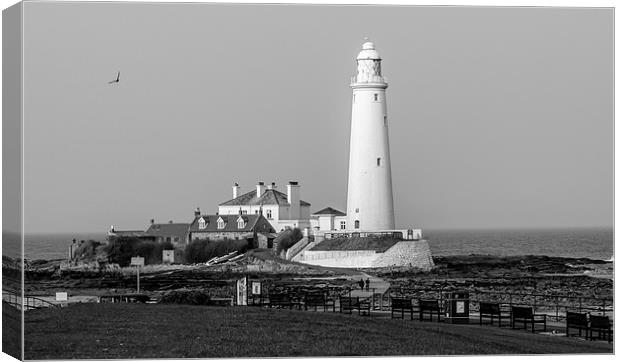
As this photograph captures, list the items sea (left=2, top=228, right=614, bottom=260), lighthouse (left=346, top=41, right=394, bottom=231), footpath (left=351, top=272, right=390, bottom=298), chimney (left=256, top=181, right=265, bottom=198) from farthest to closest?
lighthouse (left=346, top=41, right=394, bottom=231) → chimney (left=256, top=181, right=265, bottom=198) → footpath (left=351, top=272, right=390, bottom=298) → sea (left=2, top=228, right=614, bottom=260)

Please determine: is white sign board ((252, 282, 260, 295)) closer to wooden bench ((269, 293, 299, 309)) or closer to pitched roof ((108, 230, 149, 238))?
wooden bench ((269, 293, 299, 309))

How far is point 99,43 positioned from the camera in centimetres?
3002

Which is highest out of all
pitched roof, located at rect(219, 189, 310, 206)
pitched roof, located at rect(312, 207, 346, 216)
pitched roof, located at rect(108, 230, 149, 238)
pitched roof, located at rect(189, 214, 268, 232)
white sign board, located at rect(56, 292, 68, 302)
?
pitched roof, located at rect(219, 189, 310, 206)

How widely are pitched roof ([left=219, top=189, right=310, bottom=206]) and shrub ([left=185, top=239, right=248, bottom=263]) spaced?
214cm

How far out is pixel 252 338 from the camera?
25422mm

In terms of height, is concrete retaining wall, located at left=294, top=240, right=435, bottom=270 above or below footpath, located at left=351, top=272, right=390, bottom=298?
above

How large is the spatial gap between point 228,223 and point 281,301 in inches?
584

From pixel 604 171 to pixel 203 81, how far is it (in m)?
8.34

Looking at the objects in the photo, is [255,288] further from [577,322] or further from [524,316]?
[577,322]

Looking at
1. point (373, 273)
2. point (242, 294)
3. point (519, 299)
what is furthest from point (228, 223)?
point (242, 294)

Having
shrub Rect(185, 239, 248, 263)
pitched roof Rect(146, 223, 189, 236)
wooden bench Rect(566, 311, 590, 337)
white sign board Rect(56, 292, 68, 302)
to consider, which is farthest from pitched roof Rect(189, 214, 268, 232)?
wooden bench Rect(566, 311, 590, 337)

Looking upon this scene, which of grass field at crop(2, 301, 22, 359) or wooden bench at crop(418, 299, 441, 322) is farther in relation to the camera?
wooden bench at crop(418, 299, 441, 322)

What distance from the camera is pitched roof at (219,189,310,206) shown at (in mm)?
38875

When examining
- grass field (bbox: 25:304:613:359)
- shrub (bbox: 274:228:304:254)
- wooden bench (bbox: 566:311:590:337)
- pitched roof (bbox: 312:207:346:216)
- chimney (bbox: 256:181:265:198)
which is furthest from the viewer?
shrub (bbox: 274:228:304:254)
